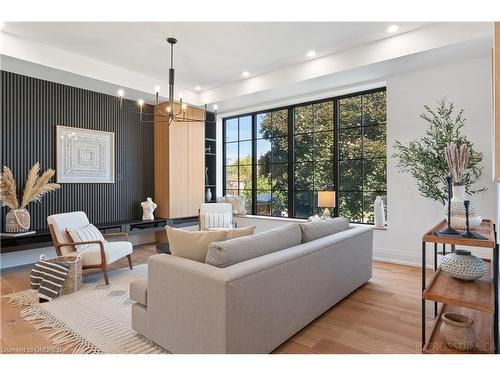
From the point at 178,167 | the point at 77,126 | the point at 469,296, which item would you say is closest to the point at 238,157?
the point at 178,167

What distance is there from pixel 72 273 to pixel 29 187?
5.41 feet

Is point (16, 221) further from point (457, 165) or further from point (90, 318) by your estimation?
point (457, 165)

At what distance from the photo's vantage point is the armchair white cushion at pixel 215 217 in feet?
16.4

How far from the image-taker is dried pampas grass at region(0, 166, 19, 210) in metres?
3.82

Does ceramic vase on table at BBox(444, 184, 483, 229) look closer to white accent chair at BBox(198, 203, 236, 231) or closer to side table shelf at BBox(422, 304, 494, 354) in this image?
side table shelf at BBox(422, 304, 494, 354)

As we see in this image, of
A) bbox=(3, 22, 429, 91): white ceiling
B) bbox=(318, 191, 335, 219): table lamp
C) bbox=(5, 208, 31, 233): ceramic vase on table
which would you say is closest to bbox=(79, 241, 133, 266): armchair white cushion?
bbox=(5, 208, 31, 233): ceramic vase on table

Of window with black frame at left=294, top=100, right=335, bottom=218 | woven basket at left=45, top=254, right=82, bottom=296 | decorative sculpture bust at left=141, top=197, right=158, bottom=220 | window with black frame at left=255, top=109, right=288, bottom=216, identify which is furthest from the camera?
window with black frame at left=255, top=109, right=288, bottom=216

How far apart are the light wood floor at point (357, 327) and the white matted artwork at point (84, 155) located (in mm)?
1899

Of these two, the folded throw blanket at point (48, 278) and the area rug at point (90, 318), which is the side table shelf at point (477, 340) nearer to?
the area rug at point (90, 318)

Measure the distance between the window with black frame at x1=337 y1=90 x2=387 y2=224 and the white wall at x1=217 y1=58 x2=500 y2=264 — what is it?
0.31m

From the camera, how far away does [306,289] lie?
2299mm

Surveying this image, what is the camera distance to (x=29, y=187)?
400cm

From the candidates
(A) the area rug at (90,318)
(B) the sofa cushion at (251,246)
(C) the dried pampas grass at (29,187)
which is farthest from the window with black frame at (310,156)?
(C) the dried pampas grass at (29,187)
